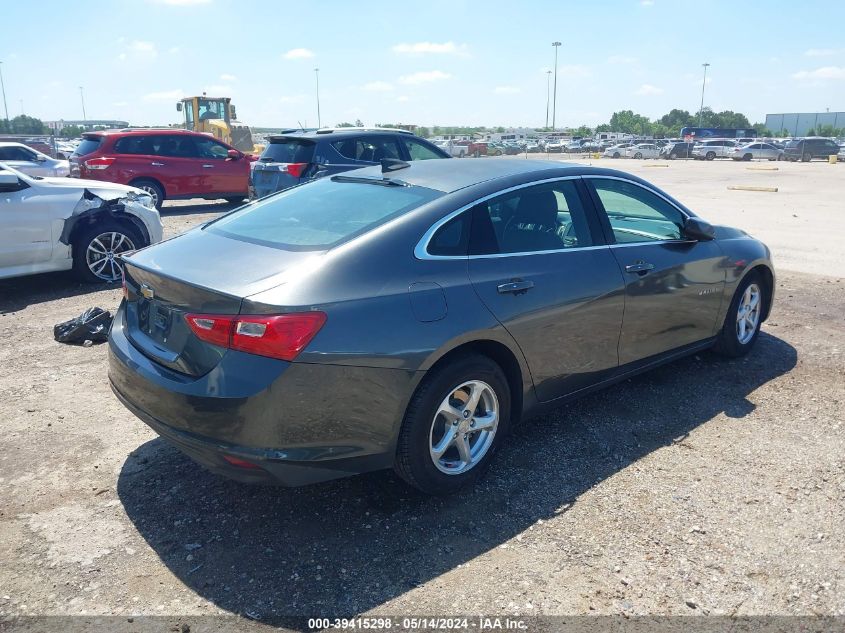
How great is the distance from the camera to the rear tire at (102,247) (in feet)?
25.2

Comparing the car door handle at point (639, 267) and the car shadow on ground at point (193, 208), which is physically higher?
the car door handle at point (639, 267)

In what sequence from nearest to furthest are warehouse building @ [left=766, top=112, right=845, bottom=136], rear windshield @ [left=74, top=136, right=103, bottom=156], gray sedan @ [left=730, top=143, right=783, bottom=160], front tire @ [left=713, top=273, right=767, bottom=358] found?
front tire @ [left=713, top=273, right=767, bottom=358] → rear windshield @ [left=74, top=136, right=103, bottom=156] → gray sedan @ [left=730, top=143, right=783, bottom=160] → warehouse building @ [left=766, top=112, right=845, bottom=136]

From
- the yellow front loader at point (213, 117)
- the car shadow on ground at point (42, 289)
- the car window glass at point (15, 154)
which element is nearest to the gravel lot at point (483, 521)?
the car shadow on ground at point (42, 289)

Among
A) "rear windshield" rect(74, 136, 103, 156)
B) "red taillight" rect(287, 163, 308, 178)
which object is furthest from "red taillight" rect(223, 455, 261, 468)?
"rear windshield" rect(74, 136, 103, 156)

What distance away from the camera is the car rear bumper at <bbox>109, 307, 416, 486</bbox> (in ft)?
9.57

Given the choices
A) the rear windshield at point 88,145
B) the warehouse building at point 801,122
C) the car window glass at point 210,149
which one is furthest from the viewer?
the warehouse building at point 801,122

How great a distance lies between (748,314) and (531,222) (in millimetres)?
2659

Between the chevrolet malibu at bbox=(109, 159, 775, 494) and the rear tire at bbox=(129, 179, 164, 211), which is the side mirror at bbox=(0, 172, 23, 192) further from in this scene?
the rear tire at bbox=(129, 179, 164, 211)

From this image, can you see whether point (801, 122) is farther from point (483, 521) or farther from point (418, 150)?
point (483, 521)

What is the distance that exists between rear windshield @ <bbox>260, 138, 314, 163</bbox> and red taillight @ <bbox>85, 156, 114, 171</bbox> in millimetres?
4515

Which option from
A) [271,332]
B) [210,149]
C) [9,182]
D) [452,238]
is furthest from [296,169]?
[271,332]

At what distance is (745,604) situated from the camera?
2.84 meters

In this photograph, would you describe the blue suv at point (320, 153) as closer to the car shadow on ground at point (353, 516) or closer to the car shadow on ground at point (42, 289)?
the car shadow on ground at point (42, 289)

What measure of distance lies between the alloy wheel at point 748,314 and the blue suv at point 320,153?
6.68 m
